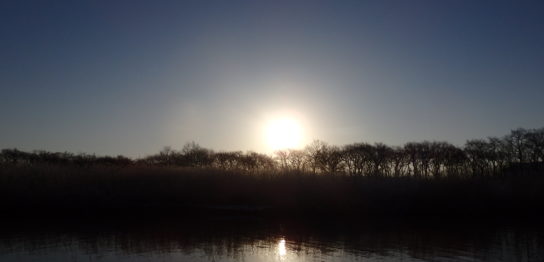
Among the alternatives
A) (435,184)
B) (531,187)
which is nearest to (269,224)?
(435,184)

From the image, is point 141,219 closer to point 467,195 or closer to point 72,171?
point 72,171

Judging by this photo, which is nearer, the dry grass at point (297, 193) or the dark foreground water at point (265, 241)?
the dark foreground water at point (265, 241)

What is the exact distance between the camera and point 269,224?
40.6 meters

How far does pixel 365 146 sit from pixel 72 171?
2147 inches

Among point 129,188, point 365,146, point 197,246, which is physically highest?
point 365,146

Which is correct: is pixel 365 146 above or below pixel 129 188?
above

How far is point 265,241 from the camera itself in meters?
31.3

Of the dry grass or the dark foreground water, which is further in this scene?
the dry grass

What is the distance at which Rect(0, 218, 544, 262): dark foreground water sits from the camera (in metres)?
26.1

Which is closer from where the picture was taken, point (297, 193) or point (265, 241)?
point (265, 241)

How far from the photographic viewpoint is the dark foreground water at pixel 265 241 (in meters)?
26.1

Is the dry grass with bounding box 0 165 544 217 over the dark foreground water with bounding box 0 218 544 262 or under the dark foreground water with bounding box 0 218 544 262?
over

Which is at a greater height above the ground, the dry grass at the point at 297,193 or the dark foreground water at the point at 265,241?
the dry grass at the point at 297,193

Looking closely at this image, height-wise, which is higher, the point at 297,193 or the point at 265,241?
the point at 297,193
